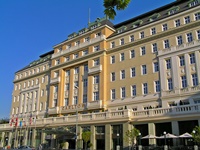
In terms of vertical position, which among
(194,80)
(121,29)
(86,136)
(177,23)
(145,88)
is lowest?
(86,136)

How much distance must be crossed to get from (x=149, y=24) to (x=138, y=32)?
2.45m

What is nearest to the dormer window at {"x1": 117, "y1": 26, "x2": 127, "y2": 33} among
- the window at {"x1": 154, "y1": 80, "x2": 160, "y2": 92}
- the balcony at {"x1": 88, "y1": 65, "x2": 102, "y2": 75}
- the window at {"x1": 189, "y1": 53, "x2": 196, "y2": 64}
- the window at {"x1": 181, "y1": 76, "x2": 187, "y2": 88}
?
the balcony at {"x1": 88, "y1": 65, "x2": 102, "y2": 75}

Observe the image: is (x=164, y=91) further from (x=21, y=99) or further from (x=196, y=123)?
(x=21, y=99)

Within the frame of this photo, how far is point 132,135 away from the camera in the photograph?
98.4ft

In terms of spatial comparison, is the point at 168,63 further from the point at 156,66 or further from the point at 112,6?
the point at 112,6

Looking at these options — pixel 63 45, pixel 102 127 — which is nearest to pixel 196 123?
pixel 102 127

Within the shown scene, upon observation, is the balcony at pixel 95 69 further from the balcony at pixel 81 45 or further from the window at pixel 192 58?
the window at pixel 192 58

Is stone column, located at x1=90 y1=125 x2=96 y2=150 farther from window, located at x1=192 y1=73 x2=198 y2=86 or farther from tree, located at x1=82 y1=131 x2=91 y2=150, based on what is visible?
window, located at x1=192 y1=73 x2=198 y2=86

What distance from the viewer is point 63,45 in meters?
54.4

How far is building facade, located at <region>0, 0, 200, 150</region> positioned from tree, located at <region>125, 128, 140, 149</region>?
0.98 meters

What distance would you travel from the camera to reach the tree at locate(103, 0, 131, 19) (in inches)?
311

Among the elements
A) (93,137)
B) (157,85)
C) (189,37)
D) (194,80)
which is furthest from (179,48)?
(93,137)

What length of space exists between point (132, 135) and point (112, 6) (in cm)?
2440

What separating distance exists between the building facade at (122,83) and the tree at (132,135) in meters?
0.98
